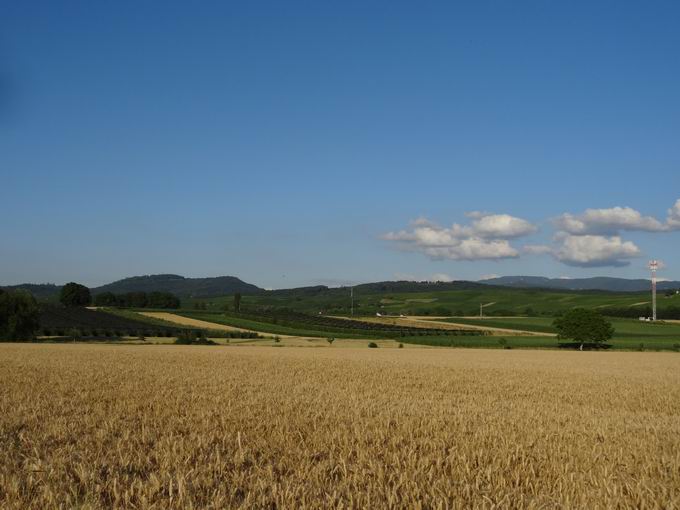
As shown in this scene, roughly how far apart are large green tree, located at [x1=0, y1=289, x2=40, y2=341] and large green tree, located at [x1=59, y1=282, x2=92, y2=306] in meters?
53.3

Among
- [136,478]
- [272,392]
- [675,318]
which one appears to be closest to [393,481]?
[136,478]

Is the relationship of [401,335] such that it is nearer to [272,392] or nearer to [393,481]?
[272,392]

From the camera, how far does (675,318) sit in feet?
431

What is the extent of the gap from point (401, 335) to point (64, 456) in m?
87.5

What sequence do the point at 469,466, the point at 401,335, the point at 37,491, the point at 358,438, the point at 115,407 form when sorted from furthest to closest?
1. the point at 401,335
2. the point at 115,407
3. the point at 358,438
4. the point at 469,466
5. the point at 37,491

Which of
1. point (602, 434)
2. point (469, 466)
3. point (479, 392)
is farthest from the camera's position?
point (479, 392)

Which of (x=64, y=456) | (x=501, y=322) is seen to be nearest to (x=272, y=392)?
(x=64, y=456)

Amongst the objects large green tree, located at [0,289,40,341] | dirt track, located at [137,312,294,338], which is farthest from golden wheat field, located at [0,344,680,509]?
dirt track, located at [137,312,294,338]

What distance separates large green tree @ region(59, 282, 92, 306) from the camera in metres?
127

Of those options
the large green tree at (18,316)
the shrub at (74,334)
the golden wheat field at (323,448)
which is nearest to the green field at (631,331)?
the shrub at (74,334)

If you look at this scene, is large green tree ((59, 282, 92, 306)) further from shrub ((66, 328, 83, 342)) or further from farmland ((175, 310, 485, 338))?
shrub ((66, 328, 83, 342))

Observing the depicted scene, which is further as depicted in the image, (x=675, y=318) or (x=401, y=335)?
(x=675, y=318)

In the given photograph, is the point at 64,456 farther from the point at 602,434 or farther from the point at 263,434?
the point at 602,434

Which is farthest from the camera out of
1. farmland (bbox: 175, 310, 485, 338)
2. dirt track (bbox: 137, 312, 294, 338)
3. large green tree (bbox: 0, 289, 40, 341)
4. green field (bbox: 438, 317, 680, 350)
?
dirt track (bbox: 137, 312, 294, 338)
